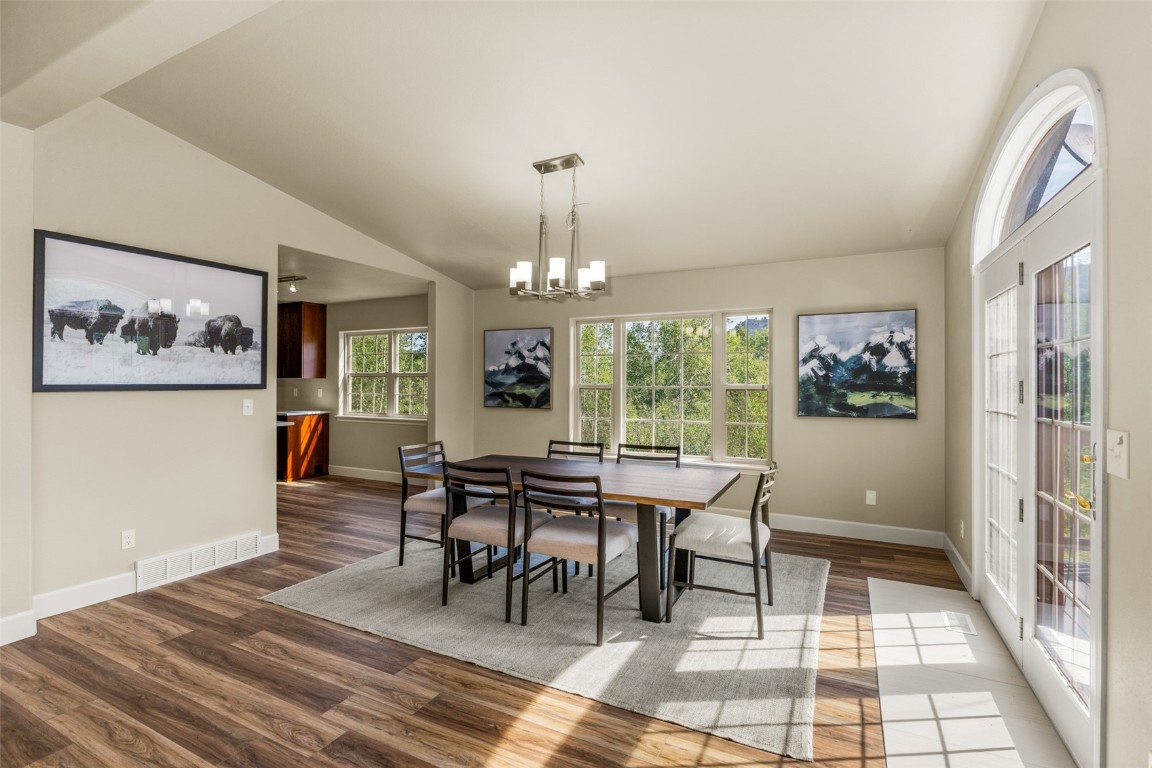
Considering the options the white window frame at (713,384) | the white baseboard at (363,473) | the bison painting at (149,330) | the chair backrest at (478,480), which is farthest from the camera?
the white baseboard at (363,473)

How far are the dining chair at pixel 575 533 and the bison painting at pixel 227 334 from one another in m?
2.49

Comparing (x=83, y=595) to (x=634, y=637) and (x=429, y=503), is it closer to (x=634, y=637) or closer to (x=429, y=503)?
(x=429, y=503)

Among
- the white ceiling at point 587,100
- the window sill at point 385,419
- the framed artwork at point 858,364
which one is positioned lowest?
the window sill at point 385,419

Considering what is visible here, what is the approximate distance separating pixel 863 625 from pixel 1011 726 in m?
0.86

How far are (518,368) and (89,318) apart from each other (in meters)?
3.57

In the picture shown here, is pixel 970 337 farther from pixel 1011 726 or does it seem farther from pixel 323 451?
pixel 323 451

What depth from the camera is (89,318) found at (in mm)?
3211

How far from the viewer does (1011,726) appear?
6.90ft

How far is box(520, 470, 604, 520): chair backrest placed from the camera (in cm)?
274

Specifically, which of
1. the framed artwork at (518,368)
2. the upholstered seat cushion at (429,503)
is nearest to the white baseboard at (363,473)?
the framed artwork at (518,368)

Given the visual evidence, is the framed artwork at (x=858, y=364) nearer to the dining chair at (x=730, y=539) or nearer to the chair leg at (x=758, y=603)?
the dining chair at (x=730, y=539)

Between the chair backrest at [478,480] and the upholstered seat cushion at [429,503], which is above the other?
the chair backrest at [478,480]

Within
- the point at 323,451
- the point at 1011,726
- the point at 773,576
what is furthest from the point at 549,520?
the point at 323,451

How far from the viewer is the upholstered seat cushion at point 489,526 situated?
3.13 metres
